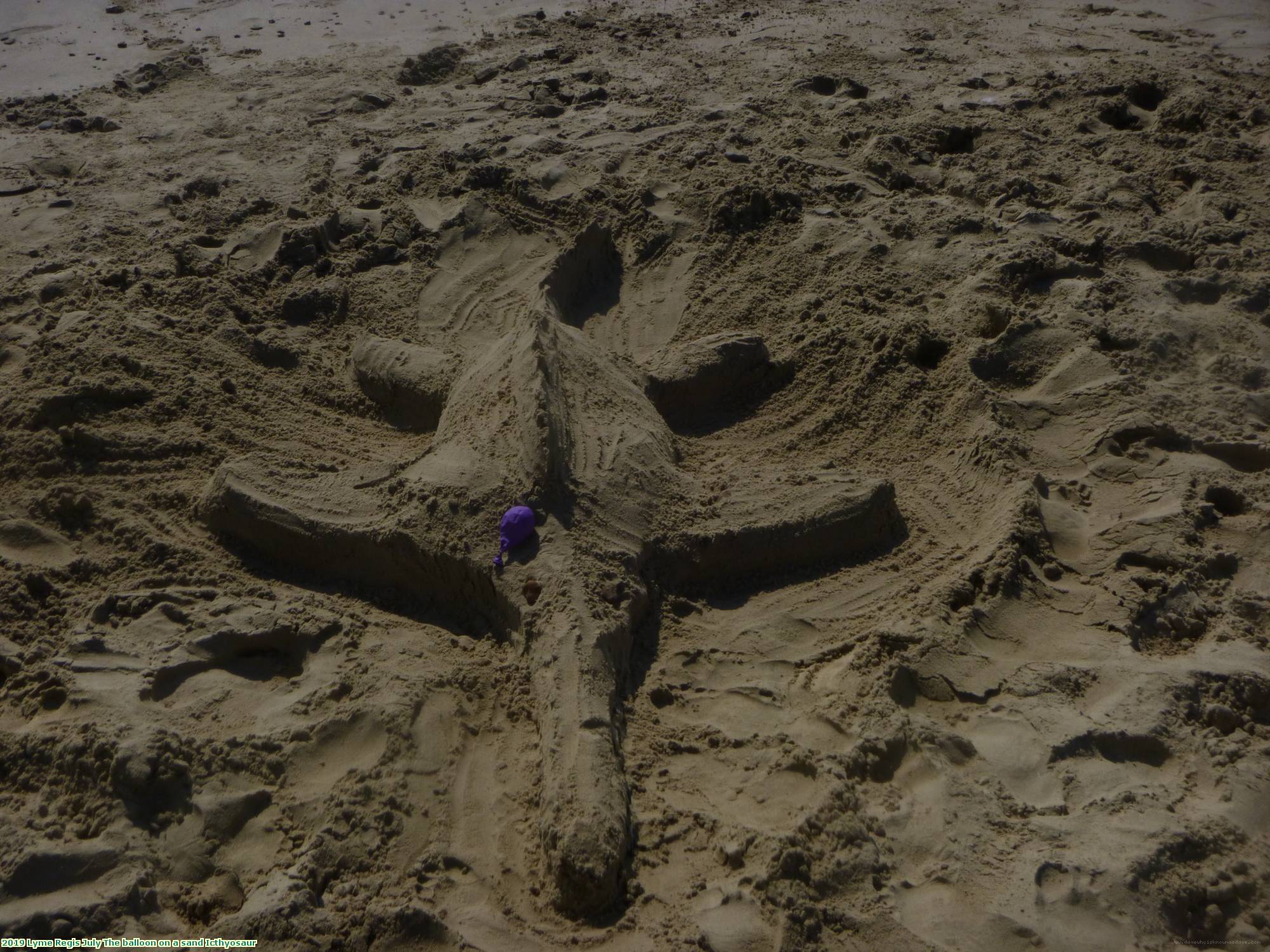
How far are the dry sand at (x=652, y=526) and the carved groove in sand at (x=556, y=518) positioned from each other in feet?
0.06

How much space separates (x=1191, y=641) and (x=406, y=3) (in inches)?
A: 336

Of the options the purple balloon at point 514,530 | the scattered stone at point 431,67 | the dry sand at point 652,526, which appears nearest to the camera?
the dry sand at point 652,526

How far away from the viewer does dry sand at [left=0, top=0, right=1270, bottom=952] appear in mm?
2613

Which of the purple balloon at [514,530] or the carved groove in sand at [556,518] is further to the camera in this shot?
the purple balloon at [514,530]

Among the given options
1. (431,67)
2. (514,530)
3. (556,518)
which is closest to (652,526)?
(556,518)

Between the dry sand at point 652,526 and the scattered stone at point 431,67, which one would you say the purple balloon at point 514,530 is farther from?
the scattered stone at point 431,67

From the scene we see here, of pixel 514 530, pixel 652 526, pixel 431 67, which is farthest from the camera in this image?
pixel 431 67

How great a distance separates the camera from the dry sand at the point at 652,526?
2.61m

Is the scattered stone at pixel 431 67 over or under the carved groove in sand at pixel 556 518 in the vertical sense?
over

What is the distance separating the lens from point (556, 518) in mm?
3434

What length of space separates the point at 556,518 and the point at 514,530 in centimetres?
16

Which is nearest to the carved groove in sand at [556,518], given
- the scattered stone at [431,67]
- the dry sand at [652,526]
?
the dry sand at [652,526]

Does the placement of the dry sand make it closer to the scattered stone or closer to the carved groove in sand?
the carved groove in sand

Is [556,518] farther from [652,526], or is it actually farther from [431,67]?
[431,67]
